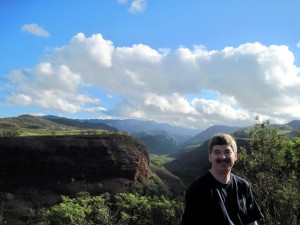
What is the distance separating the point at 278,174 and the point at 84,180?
127 feet

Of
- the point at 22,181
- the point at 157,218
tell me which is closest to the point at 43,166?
the point at 22,181

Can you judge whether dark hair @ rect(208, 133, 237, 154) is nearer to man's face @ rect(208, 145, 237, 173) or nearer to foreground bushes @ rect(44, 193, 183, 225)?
man's face @ rect(208, 145, 237, 173)

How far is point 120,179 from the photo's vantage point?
5062 cm

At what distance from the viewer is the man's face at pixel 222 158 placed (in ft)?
12.7

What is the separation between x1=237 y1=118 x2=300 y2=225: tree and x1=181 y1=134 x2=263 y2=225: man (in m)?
4.07

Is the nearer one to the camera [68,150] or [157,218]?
[157,218]

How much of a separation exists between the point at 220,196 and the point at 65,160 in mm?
49085

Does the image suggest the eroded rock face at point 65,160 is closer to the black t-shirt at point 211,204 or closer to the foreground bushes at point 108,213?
the foreground bushes at point 108,213

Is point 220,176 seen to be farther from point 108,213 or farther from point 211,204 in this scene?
point 108,213

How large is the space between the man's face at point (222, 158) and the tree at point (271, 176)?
4.40 meters

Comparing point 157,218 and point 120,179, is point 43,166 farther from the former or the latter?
point 157,218

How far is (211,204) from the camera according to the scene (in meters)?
3.78

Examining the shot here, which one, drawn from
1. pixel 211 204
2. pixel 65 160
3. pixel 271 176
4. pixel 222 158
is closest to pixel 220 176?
pixel 222 158

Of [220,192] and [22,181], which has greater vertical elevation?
[220,192]
